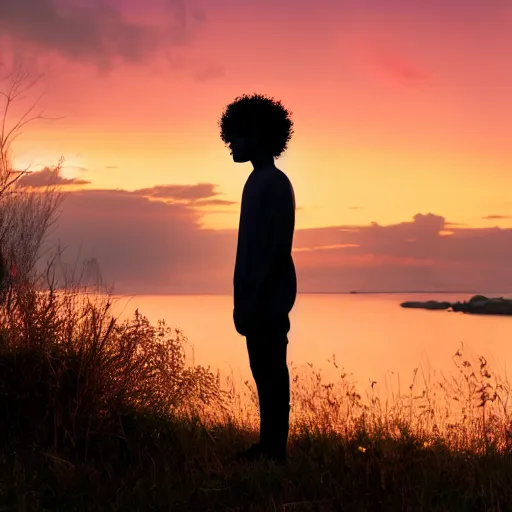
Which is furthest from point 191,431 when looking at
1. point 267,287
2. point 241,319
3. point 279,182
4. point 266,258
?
point 279,182

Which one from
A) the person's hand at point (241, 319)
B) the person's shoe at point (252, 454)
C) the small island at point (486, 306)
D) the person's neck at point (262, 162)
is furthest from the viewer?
the small island at point (486, 306)

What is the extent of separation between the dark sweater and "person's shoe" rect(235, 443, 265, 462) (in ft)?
3.53

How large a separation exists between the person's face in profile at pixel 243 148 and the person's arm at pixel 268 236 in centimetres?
48

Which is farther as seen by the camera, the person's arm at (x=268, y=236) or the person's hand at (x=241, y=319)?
the person's hand at (x=241, y=319)

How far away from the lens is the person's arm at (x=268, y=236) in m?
5.90

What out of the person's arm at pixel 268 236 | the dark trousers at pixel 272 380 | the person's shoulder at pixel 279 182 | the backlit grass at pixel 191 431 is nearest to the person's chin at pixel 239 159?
the person's shoulder at pixel 279 182

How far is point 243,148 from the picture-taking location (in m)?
6.41

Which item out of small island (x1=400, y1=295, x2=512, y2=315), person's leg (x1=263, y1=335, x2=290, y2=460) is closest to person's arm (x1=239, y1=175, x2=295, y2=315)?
person's leg (x1=263, y1=335, x2=290, y2=460)

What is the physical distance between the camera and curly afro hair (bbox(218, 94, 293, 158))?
6418 millimetres

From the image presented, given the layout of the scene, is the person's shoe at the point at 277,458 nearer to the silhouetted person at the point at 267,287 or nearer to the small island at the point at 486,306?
the silhouetted person at the point at 267,287

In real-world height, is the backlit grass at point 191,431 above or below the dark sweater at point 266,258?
below

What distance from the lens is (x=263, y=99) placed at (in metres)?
6.52

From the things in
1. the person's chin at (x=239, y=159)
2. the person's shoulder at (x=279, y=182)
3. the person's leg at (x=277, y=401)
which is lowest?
the person's leg at (x=277, y=401)

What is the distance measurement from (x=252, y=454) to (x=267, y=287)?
4.99 feet
